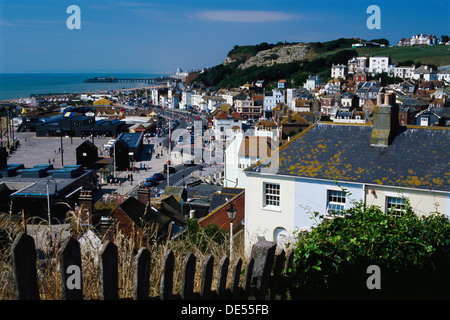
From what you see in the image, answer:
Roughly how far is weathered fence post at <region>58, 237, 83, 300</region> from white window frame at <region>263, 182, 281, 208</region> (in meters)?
10.7

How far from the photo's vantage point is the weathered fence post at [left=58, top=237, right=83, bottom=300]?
2648 mm

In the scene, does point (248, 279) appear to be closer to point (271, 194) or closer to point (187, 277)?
point (187, 277)

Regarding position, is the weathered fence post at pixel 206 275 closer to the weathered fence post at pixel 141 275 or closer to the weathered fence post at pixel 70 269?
the weathered fence post at pixel 141 275

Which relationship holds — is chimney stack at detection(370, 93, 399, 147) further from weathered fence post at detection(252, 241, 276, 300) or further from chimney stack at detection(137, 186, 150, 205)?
weathered fence post at detection(252, 241, 276, 300)

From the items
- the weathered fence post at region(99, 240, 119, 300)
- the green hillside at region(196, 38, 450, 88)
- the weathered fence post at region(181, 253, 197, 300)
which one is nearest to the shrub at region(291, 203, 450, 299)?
the weathered fence post at region(181, 253, 197, 300)

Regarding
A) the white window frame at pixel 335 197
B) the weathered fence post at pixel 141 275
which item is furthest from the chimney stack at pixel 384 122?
the weathered fence post at pixel 141 275

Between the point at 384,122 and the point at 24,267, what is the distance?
11.9 metres

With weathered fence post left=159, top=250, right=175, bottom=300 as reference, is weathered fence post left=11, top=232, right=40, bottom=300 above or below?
above

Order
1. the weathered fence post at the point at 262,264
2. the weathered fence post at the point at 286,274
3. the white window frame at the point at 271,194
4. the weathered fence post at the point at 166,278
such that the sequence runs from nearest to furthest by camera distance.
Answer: the weathered fence post at the point at 166,278 < the weathered fence post at the point at 262,264 < the weathered fence post at the point at 286,274 < the white window frame at the point at 271,194

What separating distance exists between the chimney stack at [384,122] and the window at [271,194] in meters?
3.13

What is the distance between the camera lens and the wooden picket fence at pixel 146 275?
2520 mm

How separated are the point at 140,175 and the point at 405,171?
35618mm
